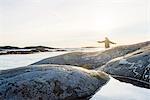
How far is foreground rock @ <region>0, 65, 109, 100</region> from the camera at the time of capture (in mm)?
5188

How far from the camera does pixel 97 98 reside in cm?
520

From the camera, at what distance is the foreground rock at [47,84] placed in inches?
204

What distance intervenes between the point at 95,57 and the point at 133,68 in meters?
3.11

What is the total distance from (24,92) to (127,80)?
307cm

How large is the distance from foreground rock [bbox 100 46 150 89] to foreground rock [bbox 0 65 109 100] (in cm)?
182

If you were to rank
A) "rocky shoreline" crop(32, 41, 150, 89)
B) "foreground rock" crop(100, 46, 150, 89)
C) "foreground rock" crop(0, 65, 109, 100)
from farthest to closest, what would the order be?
"rocky shoreline" crop(32, 41, 150, 89) → "foreground rock" crop(100, 46, 150, 89) → "foreground rock" crop(0, 65, 109, 100)

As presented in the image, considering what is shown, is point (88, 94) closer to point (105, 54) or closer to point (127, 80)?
point (127, 80)

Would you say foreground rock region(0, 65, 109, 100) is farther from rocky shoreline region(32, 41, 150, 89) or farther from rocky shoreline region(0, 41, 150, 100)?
rocky shoreline region(32, 41, 150, 89)

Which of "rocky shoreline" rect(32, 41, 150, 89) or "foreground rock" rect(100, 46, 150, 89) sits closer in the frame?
"foreground rock" rect(100, 46, 150, 89)

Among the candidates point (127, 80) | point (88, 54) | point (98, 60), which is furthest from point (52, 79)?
point (88, 54)

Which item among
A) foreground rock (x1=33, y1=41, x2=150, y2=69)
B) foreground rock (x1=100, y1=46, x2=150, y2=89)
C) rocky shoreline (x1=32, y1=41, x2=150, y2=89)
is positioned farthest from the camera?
foreground rock (x1=33, y1=41, x2=150, y2=69)

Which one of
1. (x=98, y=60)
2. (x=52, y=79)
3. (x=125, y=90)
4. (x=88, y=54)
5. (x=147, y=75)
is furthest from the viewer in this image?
(x=88, y=54)

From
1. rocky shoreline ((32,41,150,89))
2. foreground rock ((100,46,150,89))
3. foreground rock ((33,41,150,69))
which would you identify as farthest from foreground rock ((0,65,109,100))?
foreground rock ((33,41,150,69))

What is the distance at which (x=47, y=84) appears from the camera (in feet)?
17.6
